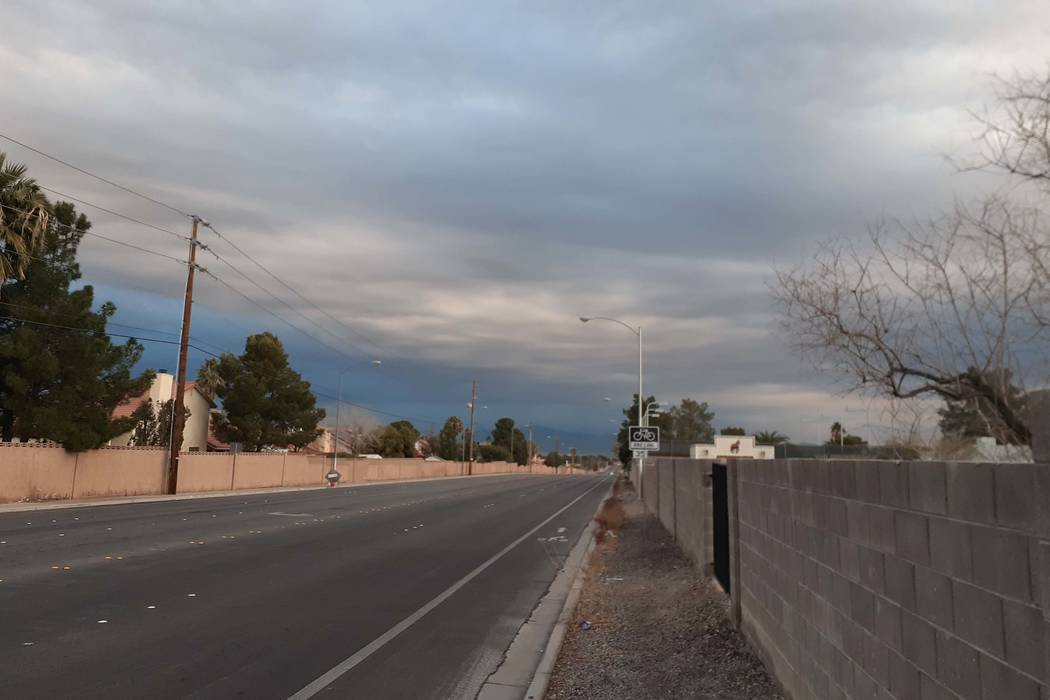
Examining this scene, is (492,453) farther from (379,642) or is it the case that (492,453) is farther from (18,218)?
(379,642)

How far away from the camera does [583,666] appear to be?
8383 millimetres

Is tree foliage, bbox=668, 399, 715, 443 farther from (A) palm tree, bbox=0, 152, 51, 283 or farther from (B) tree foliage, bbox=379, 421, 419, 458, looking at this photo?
(A) palm tree, bbox=0, 152, 51, 283

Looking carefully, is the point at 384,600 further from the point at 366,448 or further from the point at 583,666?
the point at 366,448

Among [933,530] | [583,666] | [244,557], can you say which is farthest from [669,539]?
[933,530]

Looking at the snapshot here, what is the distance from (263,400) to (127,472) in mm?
27184

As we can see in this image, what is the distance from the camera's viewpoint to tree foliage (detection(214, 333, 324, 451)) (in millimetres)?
63188

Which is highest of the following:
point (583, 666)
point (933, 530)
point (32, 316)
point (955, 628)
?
point (32, 316)

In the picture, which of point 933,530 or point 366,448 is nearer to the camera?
point 933,530

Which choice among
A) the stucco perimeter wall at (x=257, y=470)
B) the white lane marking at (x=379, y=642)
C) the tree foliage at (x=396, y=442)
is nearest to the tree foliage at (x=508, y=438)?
the tree foliage at (x=396, y=442)

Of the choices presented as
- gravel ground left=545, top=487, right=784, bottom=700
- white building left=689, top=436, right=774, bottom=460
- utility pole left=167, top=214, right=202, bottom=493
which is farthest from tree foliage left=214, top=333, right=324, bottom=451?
gravel ground left=545, top=487, right=784, bottom=700

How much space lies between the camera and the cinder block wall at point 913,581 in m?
2.93

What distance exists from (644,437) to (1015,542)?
18.7 metres

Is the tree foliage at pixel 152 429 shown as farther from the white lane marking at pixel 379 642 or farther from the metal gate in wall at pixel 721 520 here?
A: the metal gate in wall at pixel 721 520

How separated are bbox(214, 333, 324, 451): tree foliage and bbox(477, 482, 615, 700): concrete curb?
52.9 m
